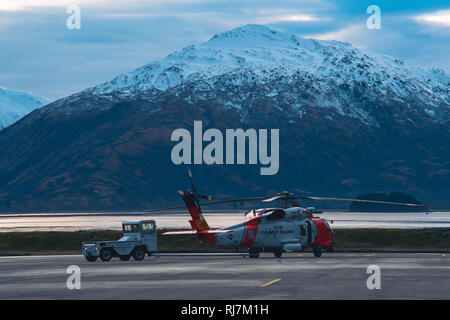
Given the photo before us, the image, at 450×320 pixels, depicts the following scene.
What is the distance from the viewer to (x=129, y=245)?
6650 centimetres

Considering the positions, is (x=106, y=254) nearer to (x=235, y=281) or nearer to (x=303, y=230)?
(x=303, y=230)

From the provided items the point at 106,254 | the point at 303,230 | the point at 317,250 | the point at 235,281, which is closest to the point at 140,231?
the point at 106,254

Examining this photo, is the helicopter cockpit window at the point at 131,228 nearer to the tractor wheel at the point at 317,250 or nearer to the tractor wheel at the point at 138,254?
the tractor wheel at the point at 138,254

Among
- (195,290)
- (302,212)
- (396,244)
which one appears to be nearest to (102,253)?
(302,212)

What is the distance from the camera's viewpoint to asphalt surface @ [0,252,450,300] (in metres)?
33.4

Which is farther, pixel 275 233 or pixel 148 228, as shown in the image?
pixel 148 228

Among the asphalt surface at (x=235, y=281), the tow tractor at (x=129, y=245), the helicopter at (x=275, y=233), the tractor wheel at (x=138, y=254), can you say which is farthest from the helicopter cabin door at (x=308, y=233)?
the tractor wheel at (x=138, y=254)

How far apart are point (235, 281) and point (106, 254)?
87.4 feet

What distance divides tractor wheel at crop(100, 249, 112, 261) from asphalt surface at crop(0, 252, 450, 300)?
29.9 feet

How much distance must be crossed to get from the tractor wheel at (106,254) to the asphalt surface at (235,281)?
9105 millimetres

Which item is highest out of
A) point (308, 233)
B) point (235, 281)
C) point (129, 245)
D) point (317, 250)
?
point (308, 233)

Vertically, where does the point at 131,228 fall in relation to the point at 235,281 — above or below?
above

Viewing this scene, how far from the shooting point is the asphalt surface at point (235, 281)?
1315 inches

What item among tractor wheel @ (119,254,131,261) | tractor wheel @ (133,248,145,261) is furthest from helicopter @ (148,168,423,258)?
tractor wheel @ (119,254,131,261)
